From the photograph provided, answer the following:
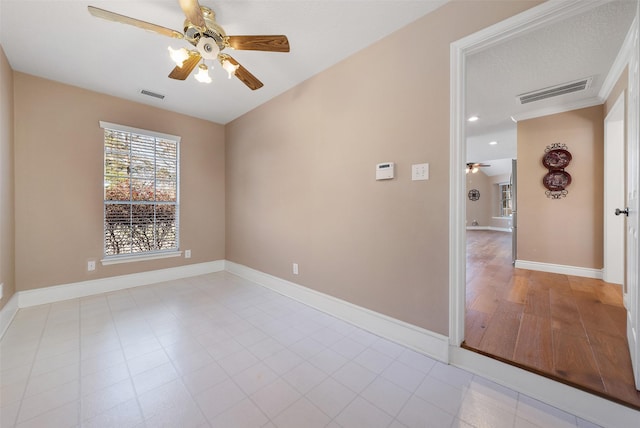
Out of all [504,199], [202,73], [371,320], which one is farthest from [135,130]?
[504,199]

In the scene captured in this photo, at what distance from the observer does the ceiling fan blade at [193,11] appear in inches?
54.0

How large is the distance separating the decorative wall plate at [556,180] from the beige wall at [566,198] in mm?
54

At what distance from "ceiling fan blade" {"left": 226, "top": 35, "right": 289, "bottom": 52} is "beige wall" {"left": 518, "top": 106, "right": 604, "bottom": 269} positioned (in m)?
4.11

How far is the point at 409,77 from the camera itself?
194 centimetres

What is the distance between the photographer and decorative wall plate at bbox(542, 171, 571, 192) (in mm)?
3478

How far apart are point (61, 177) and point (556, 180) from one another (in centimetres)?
670

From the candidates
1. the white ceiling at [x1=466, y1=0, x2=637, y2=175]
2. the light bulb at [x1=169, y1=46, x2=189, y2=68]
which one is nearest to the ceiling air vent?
the white ceiling at [x1=466, y1=0, x2=637, y2=175]

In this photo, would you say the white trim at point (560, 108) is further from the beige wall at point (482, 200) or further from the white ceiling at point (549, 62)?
the beige wall at point (482, 200)

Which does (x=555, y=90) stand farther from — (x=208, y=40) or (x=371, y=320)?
(x=208, y=40)

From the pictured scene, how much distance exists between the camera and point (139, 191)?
3502 millimetres

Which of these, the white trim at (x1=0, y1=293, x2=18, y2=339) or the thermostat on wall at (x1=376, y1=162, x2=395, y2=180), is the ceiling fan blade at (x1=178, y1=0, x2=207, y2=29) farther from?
the white trim at (x1=0, y1=293, x2=18, y2=339)

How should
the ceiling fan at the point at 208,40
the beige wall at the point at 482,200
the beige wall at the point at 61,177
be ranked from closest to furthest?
the ceiling fan at the point at 208,40
the beige wall at the point at 61,177
the beige wall at the point at 482,200

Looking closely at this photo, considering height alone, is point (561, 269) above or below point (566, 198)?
below

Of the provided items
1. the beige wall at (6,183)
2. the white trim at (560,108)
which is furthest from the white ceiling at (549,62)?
the beige wall at (6,183)
